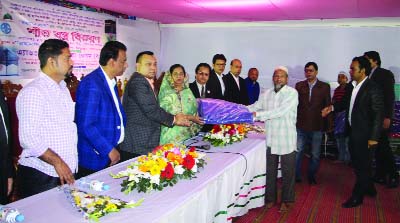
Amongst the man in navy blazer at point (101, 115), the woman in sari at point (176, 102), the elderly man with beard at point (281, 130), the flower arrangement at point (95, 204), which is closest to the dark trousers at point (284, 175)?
the elderly man with beard at point (281, 130)

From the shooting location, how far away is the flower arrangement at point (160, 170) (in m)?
1.98

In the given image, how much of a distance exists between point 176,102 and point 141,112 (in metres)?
0.55

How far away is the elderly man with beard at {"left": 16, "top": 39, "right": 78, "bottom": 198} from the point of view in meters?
1.93

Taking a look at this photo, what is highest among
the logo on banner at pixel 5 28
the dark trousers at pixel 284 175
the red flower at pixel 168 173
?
the logo on banner at pixel 5 28

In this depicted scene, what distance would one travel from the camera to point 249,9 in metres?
5.78

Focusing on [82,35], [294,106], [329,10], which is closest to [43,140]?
[294,106]

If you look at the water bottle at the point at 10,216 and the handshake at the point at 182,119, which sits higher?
the handshake at the point at 182,119

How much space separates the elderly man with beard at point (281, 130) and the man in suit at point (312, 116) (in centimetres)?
105

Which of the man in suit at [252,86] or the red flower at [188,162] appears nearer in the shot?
the red flower at [188,162]

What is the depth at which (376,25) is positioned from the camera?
263 inches

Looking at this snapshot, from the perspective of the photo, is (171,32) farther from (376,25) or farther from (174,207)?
(174,207)

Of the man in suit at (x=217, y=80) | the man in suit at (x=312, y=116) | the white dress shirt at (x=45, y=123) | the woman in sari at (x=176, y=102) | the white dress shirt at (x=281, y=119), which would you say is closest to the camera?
the white dress shirt at (x=45, y=123)

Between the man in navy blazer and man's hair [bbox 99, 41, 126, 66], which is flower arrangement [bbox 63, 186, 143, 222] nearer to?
the man in navy blazer

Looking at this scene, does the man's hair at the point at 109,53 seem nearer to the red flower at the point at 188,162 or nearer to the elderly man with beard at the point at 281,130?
the red flower at the point at 188,162
